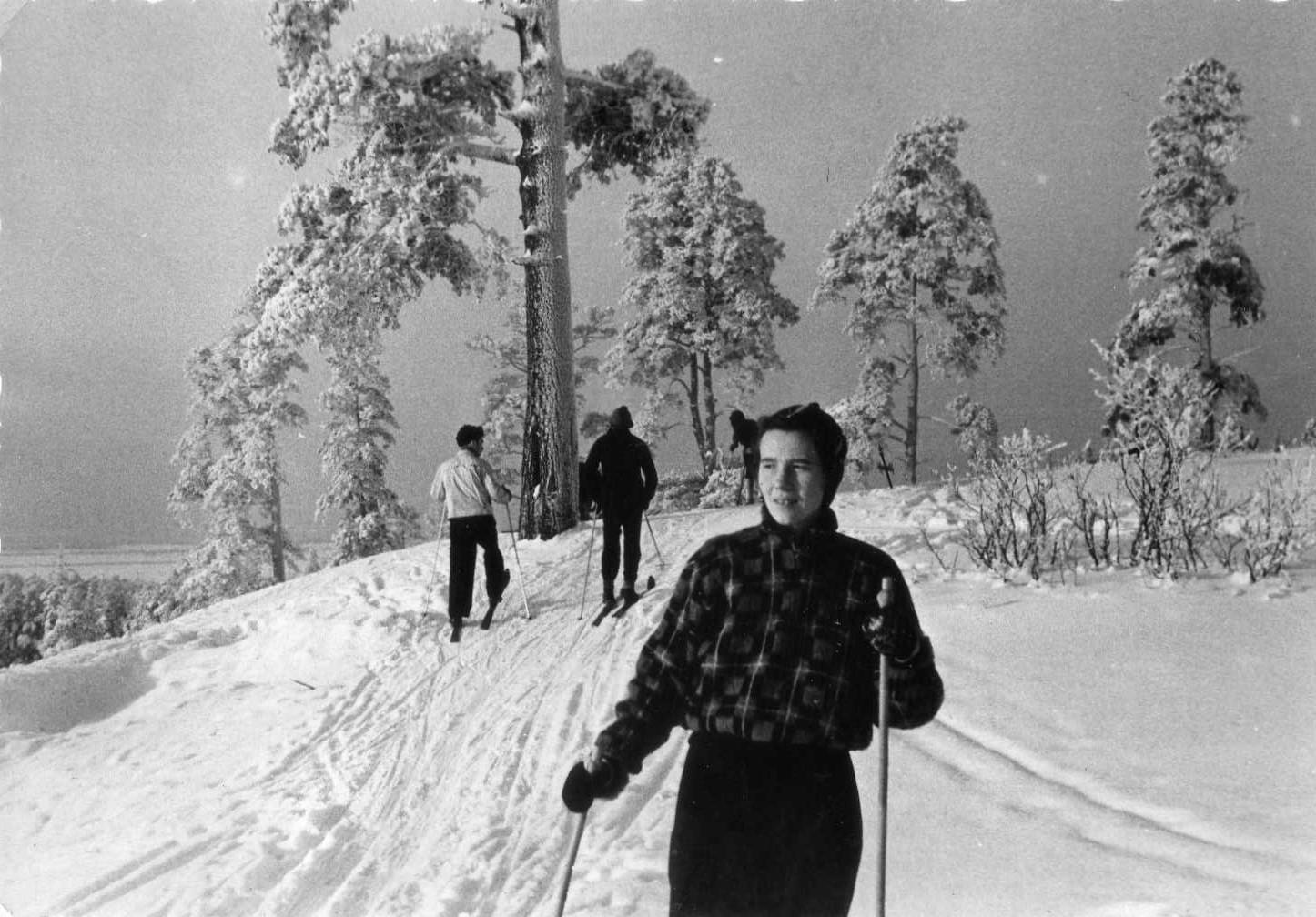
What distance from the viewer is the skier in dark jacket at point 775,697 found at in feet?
5.85

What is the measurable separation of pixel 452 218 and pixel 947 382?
577 cm

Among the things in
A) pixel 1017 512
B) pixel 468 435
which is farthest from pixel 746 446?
pixel 1017 512

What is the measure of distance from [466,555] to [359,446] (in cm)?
235

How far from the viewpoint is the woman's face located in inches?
69.4

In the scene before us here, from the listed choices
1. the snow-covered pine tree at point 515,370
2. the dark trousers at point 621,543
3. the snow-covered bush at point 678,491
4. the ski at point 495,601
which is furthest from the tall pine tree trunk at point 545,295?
the snow-covered bush at point 678,491

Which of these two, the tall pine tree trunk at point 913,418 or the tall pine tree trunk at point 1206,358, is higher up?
the tall pine tree trunk at point 1206,358

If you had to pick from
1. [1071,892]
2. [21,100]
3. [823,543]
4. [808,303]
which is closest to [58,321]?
[21,100]

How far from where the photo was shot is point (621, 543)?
4.80 meters

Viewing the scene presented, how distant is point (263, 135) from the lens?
3988 millimetres

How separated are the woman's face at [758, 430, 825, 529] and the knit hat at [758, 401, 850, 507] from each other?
0.4 inches

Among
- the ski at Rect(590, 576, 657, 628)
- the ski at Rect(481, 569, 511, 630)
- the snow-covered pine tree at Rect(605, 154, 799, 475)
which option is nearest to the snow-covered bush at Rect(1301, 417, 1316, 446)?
the snow-covered pine tree at Rect(605, 154, 799, 475)

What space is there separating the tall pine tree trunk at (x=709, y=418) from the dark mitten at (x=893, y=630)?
91cm

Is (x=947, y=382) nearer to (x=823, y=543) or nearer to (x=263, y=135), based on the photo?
(x=823, y=543)

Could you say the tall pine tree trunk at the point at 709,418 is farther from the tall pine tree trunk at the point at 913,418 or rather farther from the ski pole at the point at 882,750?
the ski pole at the point at 882,750
